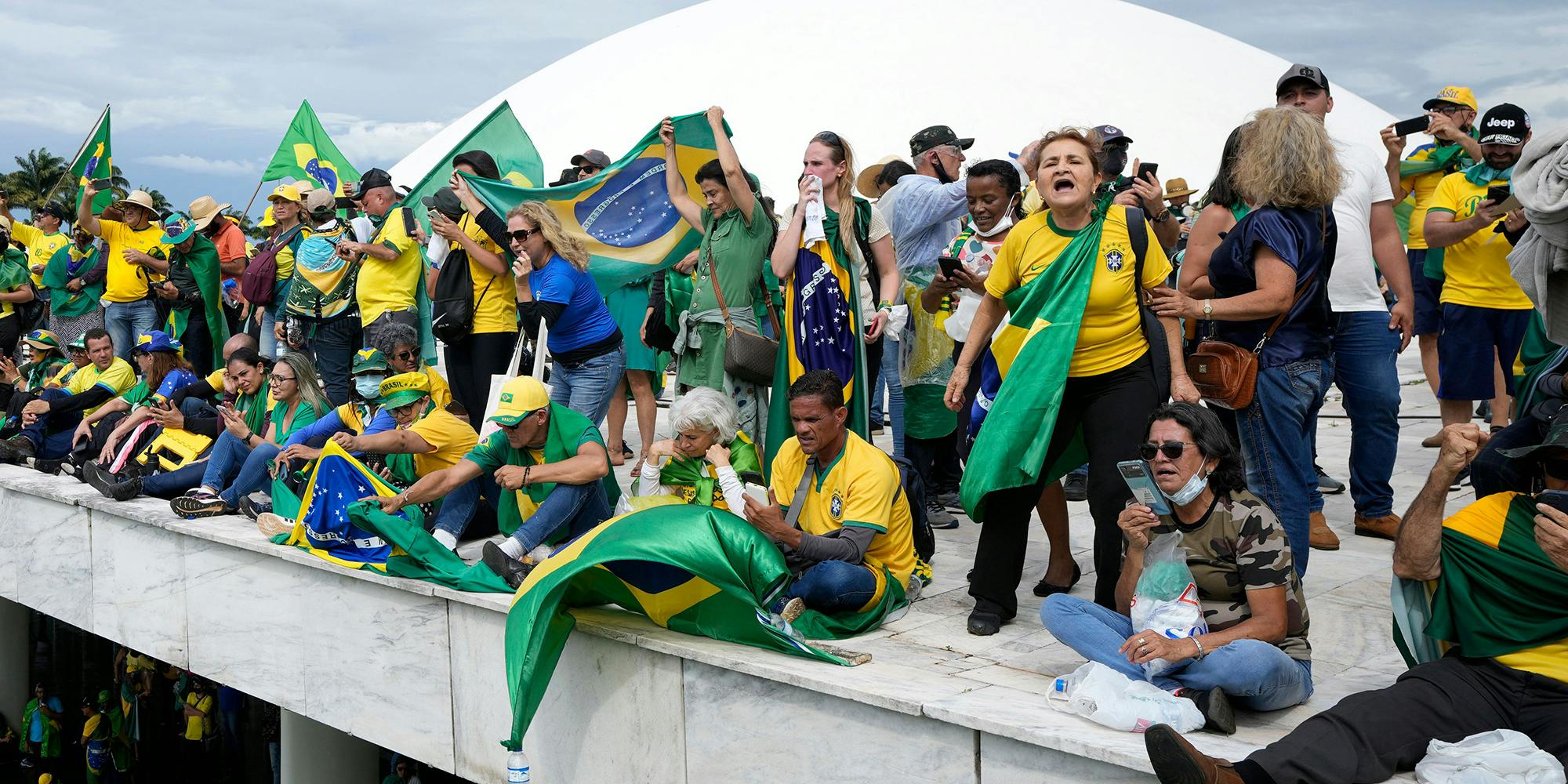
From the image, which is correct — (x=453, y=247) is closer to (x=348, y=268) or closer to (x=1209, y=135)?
(x=348, y=268)

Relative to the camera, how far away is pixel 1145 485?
138 inches

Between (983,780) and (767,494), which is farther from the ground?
(767,494)

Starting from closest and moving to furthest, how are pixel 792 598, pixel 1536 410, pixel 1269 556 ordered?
1. pixel 1536 410
2. pixel 1269 556
3. pixel 792 598

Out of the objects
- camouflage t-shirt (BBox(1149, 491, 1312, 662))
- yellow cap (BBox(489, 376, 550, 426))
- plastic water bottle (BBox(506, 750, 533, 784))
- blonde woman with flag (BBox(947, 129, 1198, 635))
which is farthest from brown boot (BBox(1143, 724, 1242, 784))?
yellow cap (BBox(489, 376, 550, 426))

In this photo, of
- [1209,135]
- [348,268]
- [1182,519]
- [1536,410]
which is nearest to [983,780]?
[1182,519]

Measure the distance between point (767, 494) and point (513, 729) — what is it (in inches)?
48.2

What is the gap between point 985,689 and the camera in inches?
148

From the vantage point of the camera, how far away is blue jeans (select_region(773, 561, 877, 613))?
14.4 feet

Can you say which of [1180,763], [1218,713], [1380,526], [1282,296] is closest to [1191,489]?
[1218,713]

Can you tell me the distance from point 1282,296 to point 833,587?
1737mm

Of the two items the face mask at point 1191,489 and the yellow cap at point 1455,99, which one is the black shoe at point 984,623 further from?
the yellow cap at point 1455,99

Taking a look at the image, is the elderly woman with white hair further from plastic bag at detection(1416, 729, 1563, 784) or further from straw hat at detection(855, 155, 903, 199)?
straw hat at detection(855, 155, 903, 199)

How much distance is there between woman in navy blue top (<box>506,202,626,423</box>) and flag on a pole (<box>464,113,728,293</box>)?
406mm

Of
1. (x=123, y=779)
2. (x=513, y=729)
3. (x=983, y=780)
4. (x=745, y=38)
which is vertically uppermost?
(x=745, y=38)
